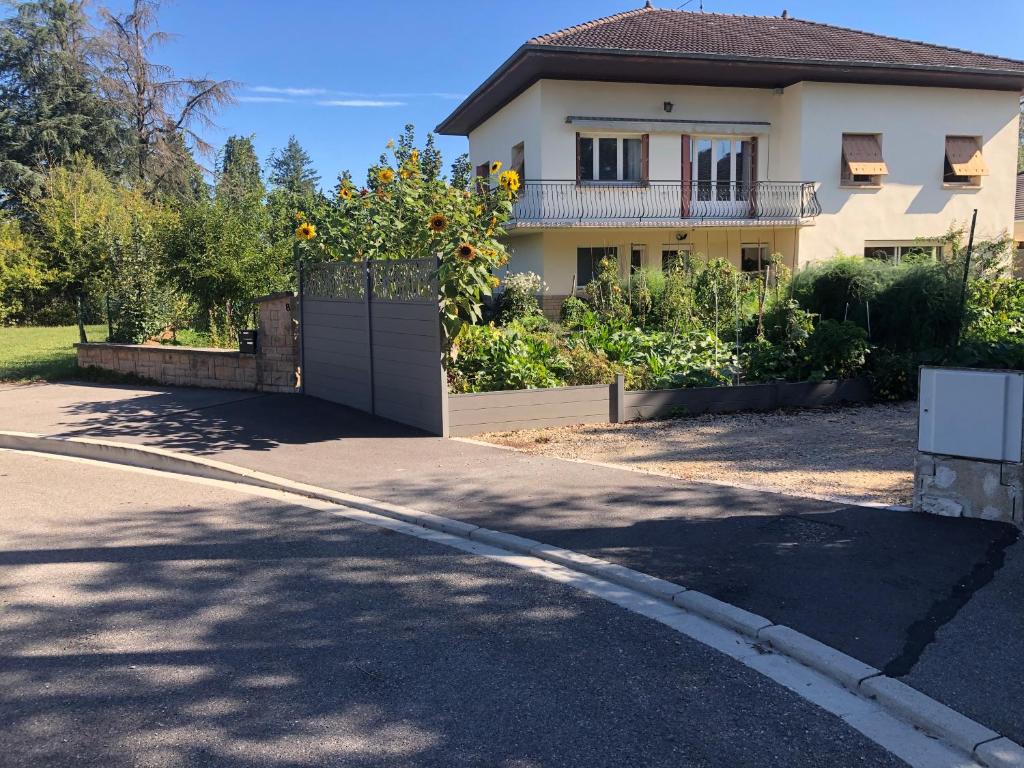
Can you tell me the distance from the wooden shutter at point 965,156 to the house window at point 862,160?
2251 millimetres

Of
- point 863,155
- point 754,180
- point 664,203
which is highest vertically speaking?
point 863,155

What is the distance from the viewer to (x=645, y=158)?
23.7 meters

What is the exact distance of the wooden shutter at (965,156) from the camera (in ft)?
82.4

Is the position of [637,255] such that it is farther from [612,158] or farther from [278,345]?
[278,345]

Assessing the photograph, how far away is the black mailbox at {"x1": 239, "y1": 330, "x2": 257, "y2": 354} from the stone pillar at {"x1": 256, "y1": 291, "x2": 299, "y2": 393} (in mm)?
89

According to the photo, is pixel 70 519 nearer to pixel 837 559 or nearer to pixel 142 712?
pixel 142 712

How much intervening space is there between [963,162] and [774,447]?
20.2 meters

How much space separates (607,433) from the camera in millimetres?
10414

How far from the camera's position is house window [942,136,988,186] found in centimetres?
2512

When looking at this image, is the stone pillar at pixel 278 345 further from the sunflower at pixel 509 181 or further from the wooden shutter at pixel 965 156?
the wooden shutter at pixel 965 156

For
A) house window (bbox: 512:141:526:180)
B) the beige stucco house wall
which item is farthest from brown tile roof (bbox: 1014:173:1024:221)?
house window (bbox: 512:141:526:180)

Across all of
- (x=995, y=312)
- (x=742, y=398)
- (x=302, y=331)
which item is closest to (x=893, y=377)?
(x=742, y=398)

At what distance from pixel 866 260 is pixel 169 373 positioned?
12.0 m

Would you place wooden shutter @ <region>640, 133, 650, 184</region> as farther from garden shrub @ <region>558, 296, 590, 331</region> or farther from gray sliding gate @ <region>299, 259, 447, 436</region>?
gray sliding gate @ <region>299, 259, 447, 436</region>
